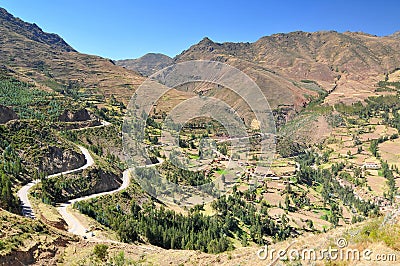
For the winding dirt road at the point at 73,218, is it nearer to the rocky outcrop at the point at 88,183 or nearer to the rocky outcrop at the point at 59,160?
the rocky outcrop at the point at 88,183

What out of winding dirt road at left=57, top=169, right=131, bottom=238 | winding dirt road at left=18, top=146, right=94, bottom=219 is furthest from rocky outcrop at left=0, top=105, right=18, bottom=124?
winding dirt road at left=57, top=169, right=131, bottom=238

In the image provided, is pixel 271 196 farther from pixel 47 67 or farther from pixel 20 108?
→ pixel 47 67

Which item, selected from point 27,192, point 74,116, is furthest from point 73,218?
point 74,116

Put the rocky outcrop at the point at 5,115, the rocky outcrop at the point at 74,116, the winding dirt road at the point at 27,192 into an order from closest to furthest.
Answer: the winding dirt road at the point at 27,192, the rocky outcrop at the point at 5,115, the rocky outcrop at the point at 74,116

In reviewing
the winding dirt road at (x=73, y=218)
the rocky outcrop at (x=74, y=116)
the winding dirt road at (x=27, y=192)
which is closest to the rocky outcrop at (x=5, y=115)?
the rocky outcrop at (x=74, y=116)

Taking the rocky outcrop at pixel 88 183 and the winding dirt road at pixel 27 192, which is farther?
the rocky outcrop at pixel 88 183

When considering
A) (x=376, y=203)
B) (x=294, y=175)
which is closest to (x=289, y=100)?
(x=294, y=175)

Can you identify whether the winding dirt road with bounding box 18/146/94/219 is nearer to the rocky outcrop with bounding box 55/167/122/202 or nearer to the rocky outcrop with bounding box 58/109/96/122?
the rocky outcrop with bounding box 55/167/122/202

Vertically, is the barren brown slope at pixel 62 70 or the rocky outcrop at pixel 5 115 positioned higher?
the barren brown slope at pixel 62 70
